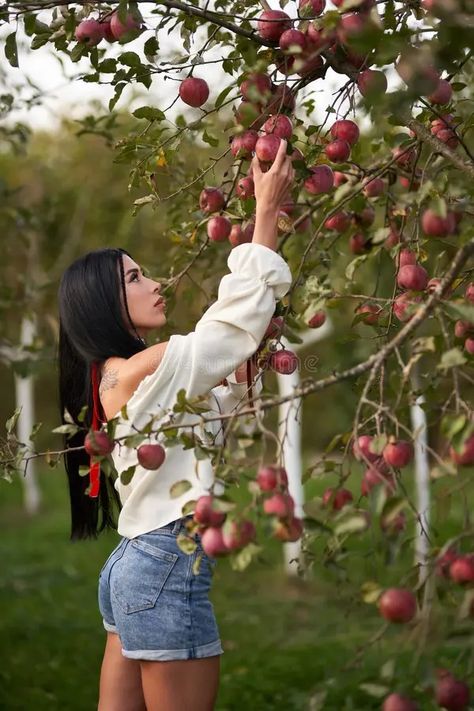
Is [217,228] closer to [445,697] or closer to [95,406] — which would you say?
[95,406]

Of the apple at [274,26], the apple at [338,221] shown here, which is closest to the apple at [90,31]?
the apple at [274,26]

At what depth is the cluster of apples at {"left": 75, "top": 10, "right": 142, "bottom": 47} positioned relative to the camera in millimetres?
2020

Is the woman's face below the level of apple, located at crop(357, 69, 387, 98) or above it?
below

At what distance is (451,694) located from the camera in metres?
1.49

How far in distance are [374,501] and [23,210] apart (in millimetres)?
3360

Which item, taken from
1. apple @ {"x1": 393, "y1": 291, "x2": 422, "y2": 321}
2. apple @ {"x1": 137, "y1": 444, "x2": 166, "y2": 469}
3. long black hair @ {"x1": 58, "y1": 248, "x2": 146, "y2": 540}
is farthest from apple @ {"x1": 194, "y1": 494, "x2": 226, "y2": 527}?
long black hair @ {"x1": 58, "y1": 248, "x2": 146, "y2": 540}

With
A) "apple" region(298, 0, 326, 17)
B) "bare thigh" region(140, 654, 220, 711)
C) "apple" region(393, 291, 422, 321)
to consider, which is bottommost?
"bare thigh" region(140, 654, 220, 711)

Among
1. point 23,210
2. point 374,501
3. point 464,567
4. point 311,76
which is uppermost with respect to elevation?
point 23,210

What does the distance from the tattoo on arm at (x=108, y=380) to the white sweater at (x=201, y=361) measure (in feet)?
0.30

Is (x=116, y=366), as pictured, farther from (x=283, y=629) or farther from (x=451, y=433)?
(x=283, y=629)

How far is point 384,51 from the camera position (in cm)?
149

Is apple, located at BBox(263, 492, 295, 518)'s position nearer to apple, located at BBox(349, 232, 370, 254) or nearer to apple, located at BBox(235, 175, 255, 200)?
apple, located at BBox(235, 175, 255, 200)

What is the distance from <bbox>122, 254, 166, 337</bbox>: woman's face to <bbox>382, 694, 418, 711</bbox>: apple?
1.07m

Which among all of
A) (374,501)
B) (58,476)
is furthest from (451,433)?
(58,476)
